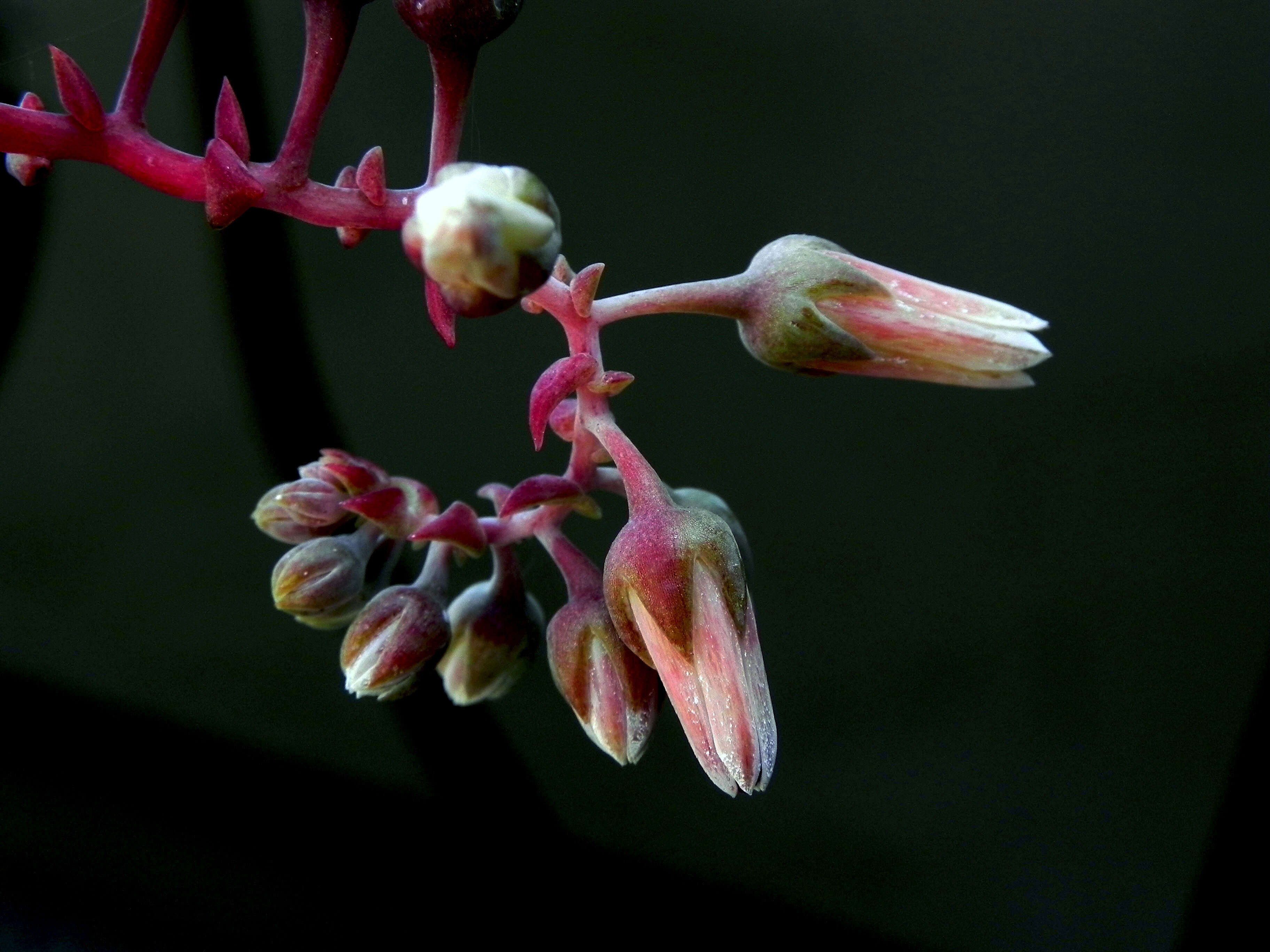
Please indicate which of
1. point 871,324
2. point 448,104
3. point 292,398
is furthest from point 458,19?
point 292,398

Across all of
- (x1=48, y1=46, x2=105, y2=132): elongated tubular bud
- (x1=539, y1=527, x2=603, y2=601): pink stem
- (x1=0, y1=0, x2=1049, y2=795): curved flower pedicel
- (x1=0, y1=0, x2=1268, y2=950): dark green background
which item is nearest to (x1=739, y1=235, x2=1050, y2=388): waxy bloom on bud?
(x1=0, y1=0, x2=1049, y2=795): curved flower pedicel

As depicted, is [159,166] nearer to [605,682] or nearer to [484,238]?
[484,238]

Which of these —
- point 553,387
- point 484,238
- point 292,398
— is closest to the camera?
point 484,238

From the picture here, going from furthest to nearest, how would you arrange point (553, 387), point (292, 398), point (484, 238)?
point (292, 398) → point (553, 387) → point (484, 238)

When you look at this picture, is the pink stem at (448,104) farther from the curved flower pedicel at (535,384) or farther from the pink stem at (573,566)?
the pink stem at (573,566)

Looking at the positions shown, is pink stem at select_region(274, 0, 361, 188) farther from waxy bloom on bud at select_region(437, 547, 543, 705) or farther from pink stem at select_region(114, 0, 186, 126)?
waxy bloom on bud at select_region(437, 547, 543, 705)

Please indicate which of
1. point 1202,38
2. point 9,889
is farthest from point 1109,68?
A: point 9,889
